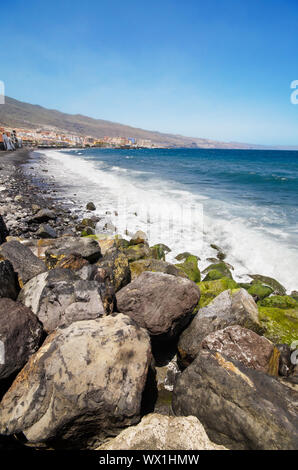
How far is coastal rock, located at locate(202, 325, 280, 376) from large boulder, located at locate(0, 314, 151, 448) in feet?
3.89

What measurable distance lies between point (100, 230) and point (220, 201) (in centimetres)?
1075

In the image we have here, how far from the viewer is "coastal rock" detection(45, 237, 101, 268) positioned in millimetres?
5355

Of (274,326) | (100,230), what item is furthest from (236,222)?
(274,326)

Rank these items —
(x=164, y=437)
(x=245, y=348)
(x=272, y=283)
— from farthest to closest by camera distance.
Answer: (x=272, y=283), (x=245, y=348), (x=164, y=437)

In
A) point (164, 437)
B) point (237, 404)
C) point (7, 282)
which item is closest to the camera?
point (164, 437)

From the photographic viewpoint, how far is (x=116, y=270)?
4.98 metres

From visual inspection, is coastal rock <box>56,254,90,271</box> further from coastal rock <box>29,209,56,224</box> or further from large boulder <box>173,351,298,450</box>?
coastal rock <box>29,209,56,224</box>

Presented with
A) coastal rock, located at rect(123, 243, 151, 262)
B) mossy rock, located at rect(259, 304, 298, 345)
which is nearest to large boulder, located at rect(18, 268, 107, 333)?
mossy rock, located at rect(259, 304, 298, 345)

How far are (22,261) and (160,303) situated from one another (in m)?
2.75

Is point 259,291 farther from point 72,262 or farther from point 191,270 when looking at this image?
point 72,262

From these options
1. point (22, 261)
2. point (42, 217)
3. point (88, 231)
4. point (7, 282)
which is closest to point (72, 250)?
point (22, 261)

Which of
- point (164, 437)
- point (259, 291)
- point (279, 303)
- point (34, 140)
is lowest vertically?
point (259, 291)

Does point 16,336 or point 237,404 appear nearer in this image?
point 237,404
